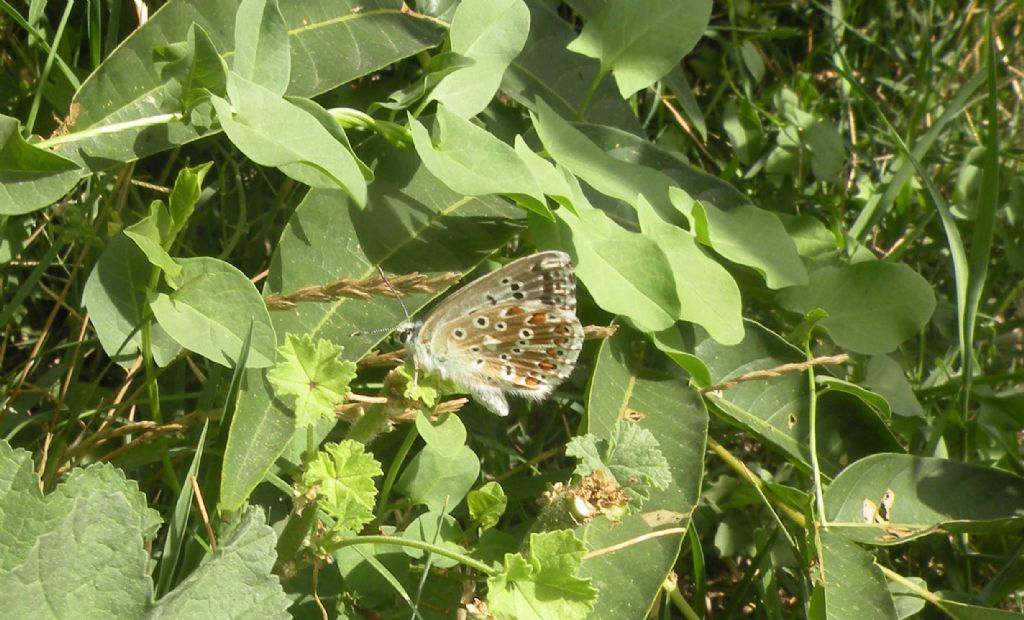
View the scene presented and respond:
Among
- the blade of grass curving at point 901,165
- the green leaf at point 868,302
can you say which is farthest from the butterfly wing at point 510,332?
the blade of grass curving at point 901,165

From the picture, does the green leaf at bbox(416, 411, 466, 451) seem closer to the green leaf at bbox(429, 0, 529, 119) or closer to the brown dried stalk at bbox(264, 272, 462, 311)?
the brown dried stalk at bbox(264, 272, 462, 311)

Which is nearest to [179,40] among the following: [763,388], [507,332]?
[507,332]

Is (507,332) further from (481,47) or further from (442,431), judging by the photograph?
(481,47)

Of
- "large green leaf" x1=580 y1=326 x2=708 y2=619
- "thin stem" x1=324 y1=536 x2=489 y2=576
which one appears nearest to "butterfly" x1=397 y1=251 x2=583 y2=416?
"large green leaf" x1=580 y1=326 x2=708 y2=619

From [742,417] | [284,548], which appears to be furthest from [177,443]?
[742,417]

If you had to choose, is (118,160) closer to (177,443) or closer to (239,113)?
(239,113)

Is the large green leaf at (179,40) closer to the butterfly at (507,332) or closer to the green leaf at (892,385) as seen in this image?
the butterfly at (507,332)
